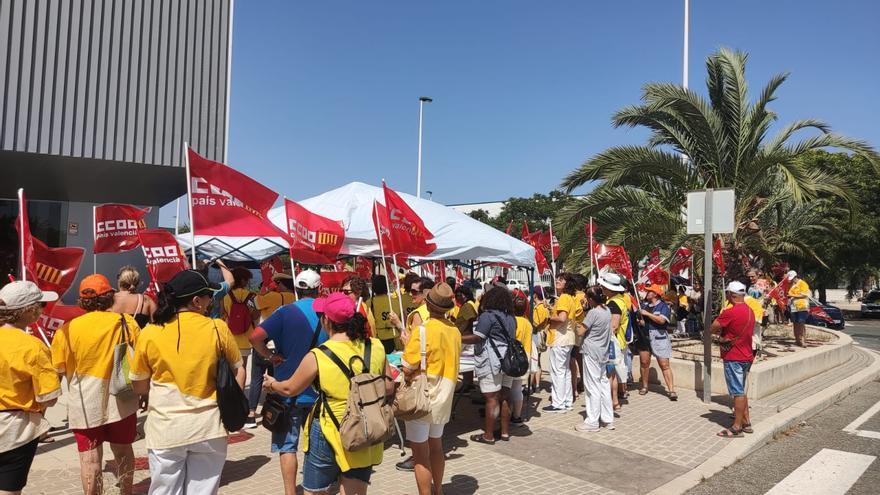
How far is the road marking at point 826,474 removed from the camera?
18.0ft

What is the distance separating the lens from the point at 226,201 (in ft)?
17.6

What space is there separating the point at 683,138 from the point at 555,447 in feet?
27.3

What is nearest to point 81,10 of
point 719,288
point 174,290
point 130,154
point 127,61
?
point 127,61

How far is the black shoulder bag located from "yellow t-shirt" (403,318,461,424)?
0.75 metres

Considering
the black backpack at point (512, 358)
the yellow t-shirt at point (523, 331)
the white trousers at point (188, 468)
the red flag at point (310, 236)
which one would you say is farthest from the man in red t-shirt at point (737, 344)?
the white trousers at point (188, 468)

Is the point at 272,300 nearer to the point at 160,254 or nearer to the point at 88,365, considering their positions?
the point at 160,254

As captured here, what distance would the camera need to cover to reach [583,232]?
1367 cm

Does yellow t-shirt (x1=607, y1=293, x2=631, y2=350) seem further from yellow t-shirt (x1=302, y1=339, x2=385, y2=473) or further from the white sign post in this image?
yellow t-shirt (x1=302, y1=339, x2=385, y2=473)

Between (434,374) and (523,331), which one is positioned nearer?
(434,374)

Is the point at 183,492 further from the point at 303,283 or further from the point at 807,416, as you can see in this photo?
A: the point at 807,416

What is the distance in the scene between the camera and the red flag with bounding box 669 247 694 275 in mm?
12088

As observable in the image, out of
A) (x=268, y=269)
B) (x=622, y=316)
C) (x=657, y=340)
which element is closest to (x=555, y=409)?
(x=622, y=316)

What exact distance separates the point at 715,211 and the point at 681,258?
153 inches

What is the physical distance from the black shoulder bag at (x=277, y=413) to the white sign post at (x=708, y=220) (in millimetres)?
6593
